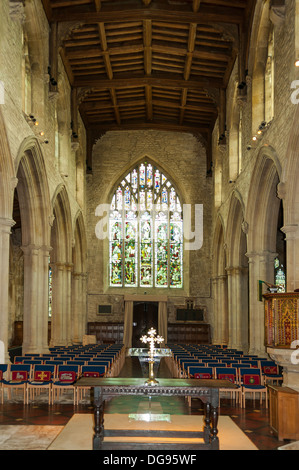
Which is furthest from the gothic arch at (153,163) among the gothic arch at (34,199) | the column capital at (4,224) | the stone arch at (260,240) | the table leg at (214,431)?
the table leg at (214,431)

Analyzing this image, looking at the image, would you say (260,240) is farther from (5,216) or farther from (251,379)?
(5,216)

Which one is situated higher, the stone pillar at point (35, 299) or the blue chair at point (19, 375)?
the stone pillar at point (35, 299)

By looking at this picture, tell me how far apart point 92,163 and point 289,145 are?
17525 mm

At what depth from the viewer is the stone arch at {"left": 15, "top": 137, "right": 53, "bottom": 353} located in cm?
1625

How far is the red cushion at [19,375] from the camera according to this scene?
1062 centimetres

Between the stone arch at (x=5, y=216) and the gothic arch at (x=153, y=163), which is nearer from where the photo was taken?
the stone arch at (x=5, y=216)

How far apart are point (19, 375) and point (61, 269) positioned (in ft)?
36.3

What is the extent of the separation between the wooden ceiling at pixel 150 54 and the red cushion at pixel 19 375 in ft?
35.4

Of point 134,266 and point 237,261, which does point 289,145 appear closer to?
point 237,261

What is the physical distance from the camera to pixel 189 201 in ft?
92.4

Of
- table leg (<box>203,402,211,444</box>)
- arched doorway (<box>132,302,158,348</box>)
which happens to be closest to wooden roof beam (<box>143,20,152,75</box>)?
arched doorway (<box>132,302,158,348</box>)

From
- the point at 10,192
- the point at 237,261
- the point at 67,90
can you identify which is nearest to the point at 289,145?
the point at 10,192

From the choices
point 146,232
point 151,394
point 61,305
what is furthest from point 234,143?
point 151,394

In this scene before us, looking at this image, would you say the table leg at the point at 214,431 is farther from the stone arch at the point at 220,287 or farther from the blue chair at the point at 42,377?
the stone arch at the point at 220,287
